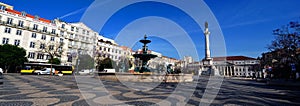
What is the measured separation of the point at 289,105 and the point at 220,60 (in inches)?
3959

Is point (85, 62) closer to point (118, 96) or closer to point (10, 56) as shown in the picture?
point (10, 56)

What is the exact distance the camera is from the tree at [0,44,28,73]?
97.9ft

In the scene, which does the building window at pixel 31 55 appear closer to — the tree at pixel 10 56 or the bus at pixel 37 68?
the tree at pixel 10 56

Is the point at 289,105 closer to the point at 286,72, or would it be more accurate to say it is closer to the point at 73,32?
the point at 286,72

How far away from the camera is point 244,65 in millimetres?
93125

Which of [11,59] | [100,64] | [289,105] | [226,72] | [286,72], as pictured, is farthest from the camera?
[226,72]

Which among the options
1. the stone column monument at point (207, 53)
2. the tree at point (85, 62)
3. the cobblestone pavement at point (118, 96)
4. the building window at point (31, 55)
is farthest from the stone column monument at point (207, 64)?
the building window at point (31, 55)

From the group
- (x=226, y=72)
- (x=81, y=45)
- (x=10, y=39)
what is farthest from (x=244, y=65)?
(x=10, y=39)

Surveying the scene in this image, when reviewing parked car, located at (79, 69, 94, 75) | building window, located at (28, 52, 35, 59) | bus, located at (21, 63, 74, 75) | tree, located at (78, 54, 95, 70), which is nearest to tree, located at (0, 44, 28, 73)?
bus, located at (21, 63, 74, 75)

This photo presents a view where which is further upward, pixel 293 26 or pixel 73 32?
pixel 73 32

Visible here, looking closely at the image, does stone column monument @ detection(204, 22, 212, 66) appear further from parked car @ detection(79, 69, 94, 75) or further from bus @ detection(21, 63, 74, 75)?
bus @ detection(21, 63, 74, 75)

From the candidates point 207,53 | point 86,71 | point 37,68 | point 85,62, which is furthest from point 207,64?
point 37,68

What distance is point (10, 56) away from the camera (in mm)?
30234

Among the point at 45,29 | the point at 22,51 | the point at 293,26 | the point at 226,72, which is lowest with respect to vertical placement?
the point at 226,72
